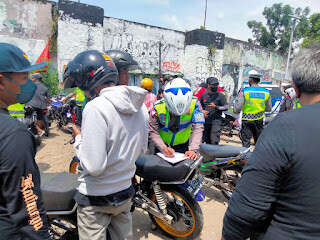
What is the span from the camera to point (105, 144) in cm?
147

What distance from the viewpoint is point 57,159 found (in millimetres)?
5230

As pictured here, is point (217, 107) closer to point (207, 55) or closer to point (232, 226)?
point (232, 226)

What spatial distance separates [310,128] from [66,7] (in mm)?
10227

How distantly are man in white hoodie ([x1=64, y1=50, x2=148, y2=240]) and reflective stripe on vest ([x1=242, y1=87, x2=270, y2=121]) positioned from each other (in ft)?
11.8

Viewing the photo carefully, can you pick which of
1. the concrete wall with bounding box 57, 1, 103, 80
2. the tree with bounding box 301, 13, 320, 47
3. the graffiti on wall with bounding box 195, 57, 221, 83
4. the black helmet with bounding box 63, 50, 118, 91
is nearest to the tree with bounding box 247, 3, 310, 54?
the tree with bounding box 301, 13, 320, 47

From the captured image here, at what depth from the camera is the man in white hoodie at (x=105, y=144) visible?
4.79ft

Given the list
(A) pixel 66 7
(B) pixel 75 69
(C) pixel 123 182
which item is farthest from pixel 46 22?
(C) pixel 123 182

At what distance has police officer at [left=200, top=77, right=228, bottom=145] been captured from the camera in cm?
528

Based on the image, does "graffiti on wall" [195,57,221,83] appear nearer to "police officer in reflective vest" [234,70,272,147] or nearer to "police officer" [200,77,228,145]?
"police officer" [200,77,228,145]

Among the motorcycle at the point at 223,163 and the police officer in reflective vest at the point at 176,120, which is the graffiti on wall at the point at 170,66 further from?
the police officer in reflective vest at the point at 176,120

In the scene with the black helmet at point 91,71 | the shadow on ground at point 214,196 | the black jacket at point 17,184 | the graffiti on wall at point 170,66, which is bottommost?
the shadow on ground at point 214,196

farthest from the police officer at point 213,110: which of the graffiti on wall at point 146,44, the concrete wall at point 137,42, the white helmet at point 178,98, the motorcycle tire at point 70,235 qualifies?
the graffiti on wall at point 146,44

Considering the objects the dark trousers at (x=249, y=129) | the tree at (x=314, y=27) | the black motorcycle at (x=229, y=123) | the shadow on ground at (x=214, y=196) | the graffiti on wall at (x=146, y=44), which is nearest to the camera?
the shadow on ground at (x=214, y=196)

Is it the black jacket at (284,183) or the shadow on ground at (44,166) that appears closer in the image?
the black jacket at (284,183)
